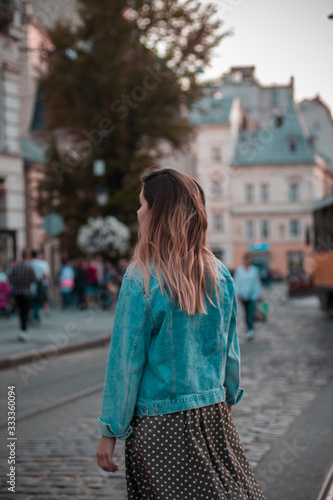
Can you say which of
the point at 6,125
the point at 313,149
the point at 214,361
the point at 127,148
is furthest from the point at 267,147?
the point at 214,361

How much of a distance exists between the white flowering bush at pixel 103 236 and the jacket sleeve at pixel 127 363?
70.1 feet

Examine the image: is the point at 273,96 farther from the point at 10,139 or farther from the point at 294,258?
the point at 10,139

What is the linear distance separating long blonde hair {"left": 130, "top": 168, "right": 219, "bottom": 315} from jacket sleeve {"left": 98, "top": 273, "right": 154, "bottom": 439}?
10 centimetres

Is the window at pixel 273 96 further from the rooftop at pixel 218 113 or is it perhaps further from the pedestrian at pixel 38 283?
the pedestrian at pixel 38 283

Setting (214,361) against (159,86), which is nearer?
(214,361)

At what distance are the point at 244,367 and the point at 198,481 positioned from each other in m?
8.21

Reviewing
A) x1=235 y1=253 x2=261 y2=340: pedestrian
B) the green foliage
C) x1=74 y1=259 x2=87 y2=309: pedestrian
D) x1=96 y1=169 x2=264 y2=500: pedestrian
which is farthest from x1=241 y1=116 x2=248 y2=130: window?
x1=96 y1=169 x2=264 y2=500: pedestrian

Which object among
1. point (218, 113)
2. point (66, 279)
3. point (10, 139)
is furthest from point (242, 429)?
point (218, 113)

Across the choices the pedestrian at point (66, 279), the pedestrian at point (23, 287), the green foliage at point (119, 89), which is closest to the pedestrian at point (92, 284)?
the pedestrian at point (66, 279)

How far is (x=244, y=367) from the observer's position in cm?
1054

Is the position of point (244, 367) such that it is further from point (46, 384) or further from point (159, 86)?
point (159, 86)

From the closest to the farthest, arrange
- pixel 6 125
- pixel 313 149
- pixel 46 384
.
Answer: pixel 46 384
pixel 6 125
pixel 313 149

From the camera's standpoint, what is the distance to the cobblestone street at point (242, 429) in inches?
188

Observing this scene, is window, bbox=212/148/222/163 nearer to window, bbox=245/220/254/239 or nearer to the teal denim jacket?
window, bbox=245/220/254/239
